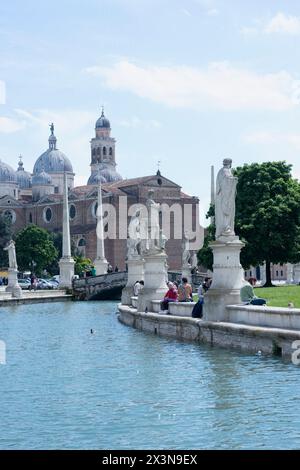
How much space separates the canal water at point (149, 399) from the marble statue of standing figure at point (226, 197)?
2521 mm

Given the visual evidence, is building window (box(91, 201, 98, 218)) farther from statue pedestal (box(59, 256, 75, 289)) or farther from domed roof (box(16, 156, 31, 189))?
statue pedestal (box(59, 256, 75, 289))

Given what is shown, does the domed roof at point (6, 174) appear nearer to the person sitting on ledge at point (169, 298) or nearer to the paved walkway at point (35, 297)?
the paved walkway at point (35, 297)

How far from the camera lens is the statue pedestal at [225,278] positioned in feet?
71.5

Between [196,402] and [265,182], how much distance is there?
128 ft

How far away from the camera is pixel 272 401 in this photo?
13984 mm

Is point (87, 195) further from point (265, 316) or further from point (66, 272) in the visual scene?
point (265, 316)

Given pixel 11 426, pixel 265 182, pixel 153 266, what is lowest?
pixel 11 426

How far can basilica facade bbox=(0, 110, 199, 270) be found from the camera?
128 metres

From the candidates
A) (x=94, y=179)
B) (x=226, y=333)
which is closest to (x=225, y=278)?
(x=226, y=333)

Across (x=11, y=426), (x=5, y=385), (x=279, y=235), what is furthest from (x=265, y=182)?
(x=11, y=426)

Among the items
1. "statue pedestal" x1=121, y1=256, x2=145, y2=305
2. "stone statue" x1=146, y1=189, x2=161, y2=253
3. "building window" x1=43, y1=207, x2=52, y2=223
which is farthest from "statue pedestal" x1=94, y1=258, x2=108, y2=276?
"building window" x1=43, y1=207, x2=52, y2=223

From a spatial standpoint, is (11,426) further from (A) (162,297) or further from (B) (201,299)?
(A) (162,297)

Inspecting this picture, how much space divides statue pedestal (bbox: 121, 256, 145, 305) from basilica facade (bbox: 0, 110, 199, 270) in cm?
7151

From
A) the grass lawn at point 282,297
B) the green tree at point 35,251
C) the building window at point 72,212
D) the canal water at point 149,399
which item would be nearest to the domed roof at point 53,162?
the building window at point 72,212
